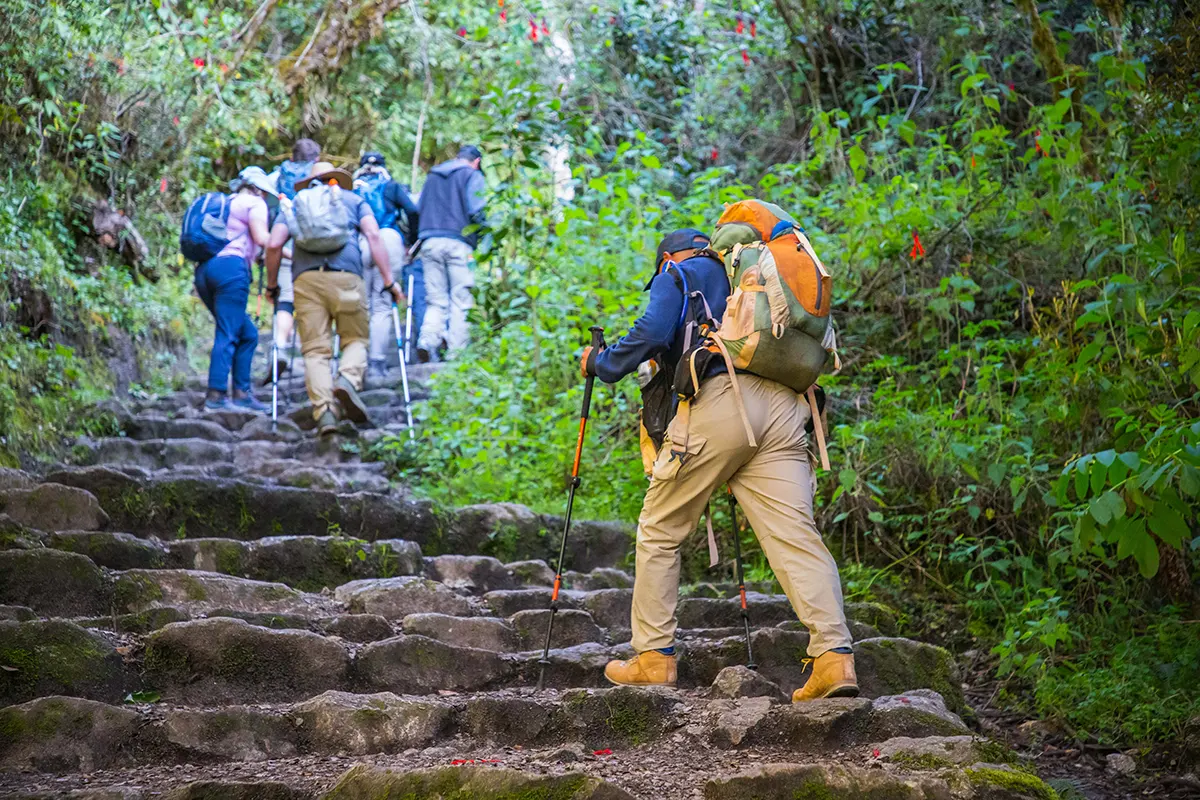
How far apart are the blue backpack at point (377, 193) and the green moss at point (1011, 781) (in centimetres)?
906

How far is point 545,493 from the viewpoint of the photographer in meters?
7.78

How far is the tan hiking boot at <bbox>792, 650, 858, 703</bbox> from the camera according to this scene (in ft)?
12.9

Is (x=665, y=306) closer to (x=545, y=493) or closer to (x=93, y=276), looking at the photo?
(x=545, y=493)

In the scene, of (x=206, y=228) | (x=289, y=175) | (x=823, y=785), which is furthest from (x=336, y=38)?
(x=823, y=785)

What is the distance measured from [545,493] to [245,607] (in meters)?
3.25

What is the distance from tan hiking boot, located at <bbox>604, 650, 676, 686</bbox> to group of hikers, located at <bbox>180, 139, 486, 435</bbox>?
193 inches

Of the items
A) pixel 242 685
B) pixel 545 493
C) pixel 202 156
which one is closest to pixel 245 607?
pixel 242 685

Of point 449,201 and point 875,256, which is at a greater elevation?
point 449,201

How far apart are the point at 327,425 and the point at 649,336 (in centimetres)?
495

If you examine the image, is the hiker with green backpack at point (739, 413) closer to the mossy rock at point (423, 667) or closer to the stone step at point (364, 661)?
the stone step at point (364, 661)

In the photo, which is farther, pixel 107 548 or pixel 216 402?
pixel 216 402

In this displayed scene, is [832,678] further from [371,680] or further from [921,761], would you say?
[371,680]

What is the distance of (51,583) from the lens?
14.3ft

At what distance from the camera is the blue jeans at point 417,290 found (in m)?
12.1
